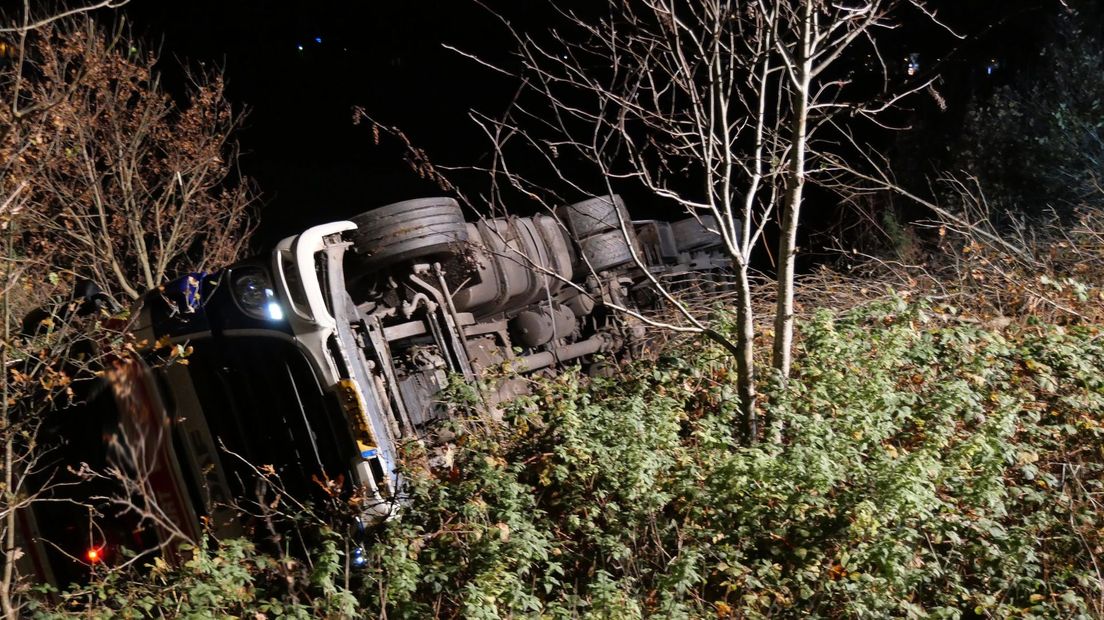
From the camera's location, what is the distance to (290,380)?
6.29 meters

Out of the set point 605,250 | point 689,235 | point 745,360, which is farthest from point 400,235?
point 689,235

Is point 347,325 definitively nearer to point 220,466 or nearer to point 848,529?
point 220,466

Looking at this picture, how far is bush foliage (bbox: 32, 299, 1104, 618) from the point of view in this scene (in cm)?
467

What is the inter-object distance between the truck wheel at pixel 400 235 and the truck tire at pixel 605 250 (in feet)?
8.19

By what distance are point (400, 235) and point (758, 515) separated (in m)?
3.40

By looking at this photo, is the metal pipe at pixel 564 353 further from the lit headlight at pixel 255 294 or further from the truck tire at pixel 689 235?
the truck tire at pixel 689 235

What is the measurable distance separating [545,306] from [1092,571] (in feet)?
16.2

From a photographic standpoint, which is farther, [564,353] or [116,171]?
[116,171]

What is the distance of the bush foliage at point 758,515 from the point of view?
15.3ft

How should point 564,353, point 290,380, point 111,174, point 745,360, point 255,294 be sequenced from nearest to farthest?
point 745,360 < point 290,380 < point 255,294 < point 564,353 < point 111,174

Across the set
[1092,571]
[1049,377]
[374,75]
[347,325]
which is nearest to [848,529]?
[1092,571]

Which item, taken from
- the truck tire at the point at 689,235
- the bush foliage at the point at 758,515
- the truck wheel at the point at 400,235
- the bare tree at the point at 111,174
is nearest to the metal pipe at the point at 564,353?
the truck wheel at the point at 400,235

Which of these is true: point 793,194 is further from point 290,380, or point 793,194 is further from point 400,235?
point 290,380

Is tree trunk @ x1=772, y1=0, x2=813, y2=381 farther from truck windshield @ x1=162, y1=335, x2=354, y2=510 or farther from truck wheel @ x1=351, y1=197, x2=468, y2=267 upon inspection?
truck windshield @ x1=162, y1=335, x2=354, y2=510
